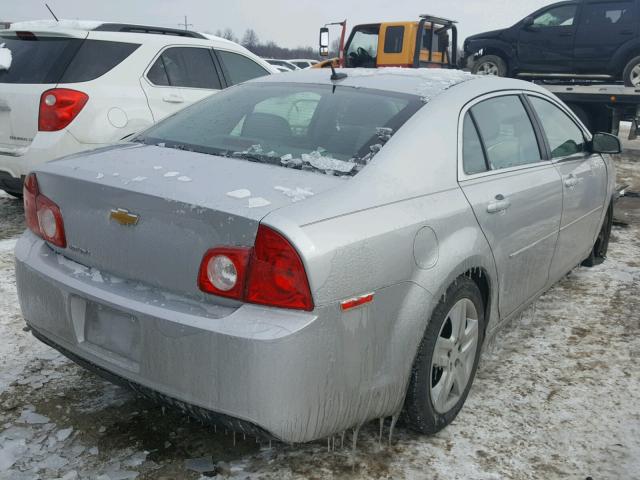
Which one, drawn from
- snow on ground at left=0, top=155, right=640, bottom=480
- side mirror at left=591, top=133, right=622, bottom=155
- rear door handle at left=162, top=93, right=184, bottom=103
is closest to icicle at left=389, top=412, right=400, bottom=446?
snow on ground at left=0, top=155, right=640, bottom=480

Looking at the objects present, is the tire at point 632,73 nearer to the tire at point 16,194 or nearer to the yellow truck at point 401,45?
the yellow truck at point 401,45

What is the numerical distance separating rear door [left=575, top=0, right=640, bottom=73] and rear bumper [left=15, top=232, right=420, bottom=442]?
10680 millimetres

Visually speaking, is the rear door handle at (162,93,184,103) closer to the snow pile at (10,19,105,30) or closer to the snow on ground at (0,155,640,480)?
the snow pile at (10,19,105,30)

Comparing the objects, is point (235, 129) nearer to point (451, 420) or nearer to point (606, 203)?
point (451, 420)

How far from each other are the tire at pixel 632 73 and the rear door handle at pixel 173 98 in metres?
8.33

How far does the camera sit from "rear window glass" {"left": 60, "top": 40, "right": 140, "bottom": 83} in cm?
539

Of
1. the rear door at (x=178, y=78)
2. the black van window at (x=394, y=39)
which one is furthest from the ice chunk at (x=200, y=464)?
the black van window at (x=394, y=39)

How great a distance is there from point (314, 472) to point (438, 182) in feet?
4.01

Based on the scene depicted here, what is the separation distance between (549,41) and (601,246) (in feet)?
25.3

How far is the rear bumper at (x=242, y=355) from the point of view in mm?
1938

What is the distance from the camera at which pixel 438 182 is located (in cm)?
254

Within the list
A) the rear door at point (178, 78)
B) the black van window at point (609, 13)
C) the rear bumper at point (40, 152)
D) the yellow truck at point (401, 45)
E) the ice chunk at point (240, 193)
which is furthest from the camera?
the yellow truck at point (401, 45)

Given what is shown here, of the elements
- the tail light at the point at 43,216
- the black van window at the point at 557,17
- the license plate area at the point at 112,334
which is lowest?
the license plate area at the point at 112,334

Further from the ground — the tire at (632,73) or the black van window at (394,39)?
the black van window at (394,39)
